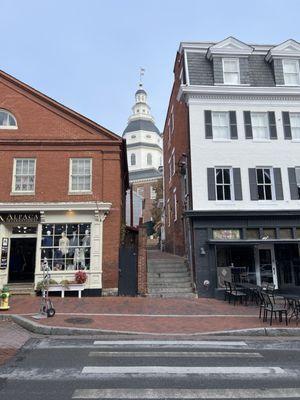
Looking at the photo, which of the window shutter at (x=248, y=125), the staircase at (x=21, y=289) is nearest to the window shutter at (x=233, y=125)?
the window shutter at (x=248, y=125)

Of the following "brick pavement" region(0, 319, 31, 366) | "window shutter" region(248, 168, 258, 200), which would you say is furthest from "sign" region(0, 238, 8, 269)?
"window shutter" region(248, 168, 258, 200)

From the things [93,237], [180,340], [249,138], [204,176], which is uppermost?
[249,138]

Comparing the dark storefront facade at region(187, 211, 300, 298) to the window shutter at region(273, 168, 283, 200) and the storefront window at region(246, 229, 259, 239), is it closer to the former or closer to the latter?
the storefront window at region(246, 229, 259, 239)

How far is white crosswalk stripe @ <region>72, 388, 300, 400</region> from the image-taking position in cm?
539

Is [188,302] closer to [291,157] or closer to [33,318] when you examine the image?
[33,318]

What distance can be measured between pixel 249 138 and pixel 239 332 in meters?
10.7

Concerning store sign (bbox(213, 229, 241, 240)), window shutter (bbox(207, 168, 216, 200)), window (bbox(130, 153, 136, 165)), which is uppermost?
window (bbox(130, 153, 136, 165))

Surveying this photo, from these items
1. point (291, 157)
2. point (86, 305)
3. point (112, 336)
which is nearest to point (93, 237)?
point (86, 305)

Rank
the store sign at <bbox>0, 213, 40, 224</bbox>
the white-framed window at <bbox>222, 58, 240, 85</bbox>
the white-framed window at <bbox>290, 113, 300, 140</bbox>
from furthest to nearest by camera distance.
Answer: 1. the white-framed window at <bbox>222, 58, 240, 85</bbox>
2. the white-framed window at <bbox>290, 113, 300, 140</bbox>
3. the store sign at <bbox>0, 213, 40, 224</bbox>

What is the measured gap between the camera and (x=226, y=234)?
1684cm

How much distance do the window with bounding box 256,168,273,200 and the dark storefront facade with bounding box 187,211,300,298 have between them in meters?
1.08

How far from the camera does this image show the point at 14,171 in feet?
56.0

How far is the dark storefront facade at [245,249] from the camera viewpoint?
16.3 m

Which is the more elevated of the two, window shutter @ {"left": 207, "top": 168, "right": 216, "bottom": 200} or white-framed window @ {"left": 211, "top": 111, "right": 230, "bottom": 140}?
white-framed window @ {"left": 211, "top": 111, "right": 230, "bottom": 140}
